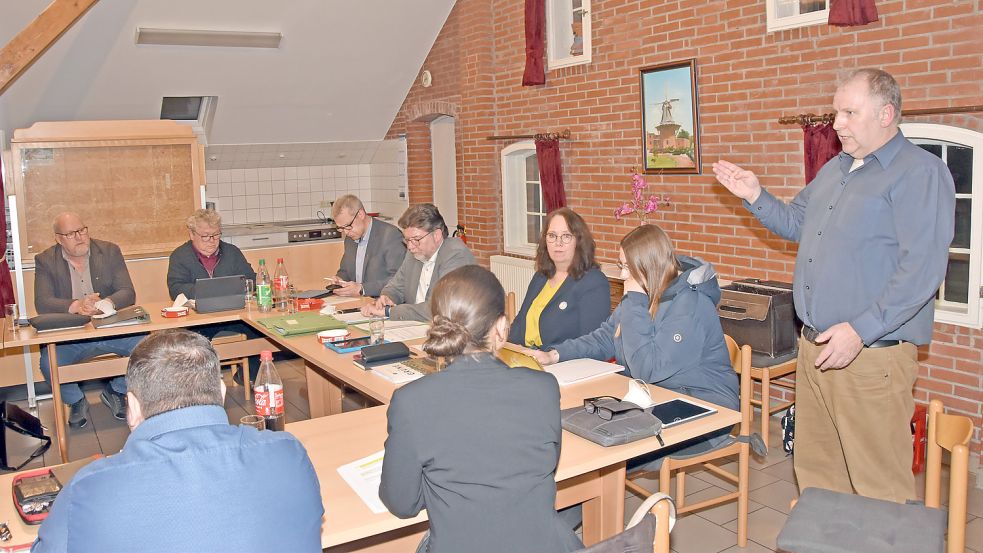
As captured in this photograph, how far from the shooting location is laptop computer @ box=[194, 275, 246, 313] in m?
4.98

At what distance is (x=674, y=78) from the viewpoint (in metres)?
5.54

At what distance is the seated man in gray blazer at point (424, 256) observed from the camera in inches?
181

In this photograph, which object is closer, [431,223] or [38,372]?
[431,223]

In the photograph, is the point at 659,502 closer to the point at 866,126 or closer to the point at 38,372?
the point at 866,126

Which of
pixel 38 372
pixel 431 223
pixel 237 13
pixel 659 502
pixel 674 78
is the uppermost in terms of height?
pixel 237 13

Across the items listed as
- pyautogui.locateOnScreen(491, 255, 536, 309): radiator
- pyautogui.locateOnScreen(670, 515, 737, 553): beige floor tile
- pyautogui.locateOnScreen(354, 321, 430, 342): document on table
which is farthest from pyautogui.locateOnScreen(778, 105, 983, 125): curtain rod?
pyautogui.locateOnScreen(491, 255, 536, 309): radiator

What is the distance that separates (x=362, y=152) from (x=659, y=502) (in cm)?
825

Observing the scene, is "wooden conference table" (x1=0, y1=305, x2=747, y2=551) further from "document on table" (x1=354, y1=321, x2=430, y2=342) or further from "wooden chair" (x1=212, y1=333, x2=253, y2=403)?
"wooden chair" (x1=212, y1=333, x2=253, y2=403)

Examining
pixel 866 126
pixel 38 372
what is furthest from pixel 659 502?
pixel 38 372

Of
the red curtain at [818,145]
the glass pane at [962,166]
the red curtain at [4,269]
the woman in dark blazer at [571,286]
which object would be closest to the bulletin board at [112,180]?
the red curtain at [4,269]

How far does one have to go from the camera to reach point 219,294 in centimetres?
503

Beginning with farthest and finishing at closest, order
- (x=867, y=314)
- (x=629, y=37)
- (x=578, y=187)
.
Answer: (x=578, y=187) < (x=629, y=37) < (x=867, y=314)

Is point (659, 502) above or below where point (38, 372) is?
above

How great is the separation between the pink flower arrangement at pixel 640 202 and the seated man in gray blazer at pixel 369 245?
1572 millimetres
